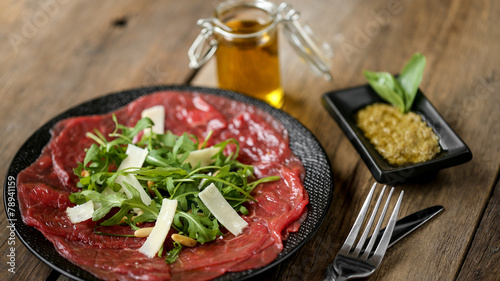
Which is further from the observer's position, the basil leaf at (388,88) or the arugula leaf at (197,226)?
the basil leaf at (388,88)

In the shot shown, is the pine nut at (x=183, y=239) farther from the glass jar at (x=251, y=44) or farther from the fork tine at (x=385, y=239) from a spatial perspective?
the glass jar at (x=251, y=44)

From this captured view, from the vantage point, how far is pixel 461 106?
104 inches

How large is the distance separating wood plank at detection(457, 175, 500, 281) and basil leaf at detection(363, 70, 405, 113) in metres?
0.63

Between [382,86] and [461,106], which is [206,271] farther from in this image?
[461,106]

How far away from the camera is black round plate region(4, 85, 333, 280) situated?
1697 mm

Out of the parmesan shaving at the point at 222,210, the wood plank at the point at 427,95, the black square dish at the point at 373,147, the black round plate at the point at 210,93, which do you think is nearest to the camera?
the black round plate at the point at 210,93

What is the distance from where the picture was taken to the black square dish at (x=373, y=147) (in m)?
2.07

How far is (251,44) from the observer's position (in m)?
2.42

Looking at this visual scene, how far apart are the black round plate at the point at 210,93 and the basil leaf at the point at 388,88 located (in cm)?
49

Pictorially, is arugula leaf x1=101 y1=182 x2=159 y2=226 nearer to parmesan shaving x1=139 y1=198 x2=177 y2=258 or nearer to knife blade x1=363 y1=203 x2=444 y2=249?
parmesan shaving x1=139 y1=198 x2=177 y2=258

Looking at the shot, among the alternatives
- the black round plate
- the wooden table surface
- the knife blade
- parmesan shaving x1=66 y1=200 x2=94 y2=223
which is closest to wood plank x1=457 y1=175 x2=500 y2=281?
the wooden table surface

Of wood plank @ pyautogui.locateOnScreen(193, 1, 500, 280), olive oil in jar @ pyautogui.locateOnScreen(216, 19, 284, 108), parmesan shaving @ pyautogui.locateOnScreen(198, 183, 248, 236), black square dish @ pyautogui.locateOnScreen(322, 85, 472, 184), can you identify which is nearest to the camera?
parmesan shaving @ pyautogui.locateOnScreen(198, 183, 248, 236)

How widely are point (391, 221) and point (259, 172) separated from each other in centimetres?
57

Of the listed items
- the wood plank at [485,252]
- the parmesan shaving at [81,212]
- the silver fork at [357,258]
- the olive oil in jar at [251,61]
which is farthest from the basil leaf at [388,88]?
the parmesan shaving at [81,212]
